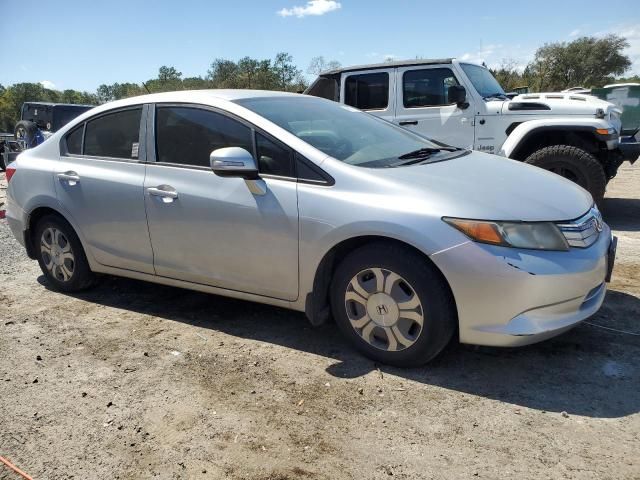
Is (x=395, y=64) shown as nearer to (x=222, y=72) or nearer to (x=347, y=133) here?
(x=347, y=133)

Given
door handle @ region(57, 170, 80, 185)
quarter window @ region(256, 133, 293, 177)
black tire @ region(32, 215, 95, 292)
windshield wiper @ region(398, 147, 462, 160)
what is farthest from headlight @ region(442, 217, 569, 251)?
black tire @ region(32, 215, 95, 292)

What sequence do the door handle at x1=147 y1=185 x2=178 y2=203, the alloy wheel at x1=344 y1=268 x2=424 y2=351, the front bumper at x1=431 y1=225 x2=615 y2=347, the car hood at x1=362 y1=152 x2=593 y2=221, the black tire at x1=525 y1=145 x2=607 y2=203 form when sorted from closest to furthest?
the front bumper at x1=431 y1=225 x2=615 y2=347
the car hood at x1=362 y1=152 x2=593 y2=221
the alloy wheel at x1=344 y1=268 x2=424 y2=351
the door handle at x1=147 y1=185 x2=178 y2=203
the black tire at x1=525 y1=145 x2=607 y2=203

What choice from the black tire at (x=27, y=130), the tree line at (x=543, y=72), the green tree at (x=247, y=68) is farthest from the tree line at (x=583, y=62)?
the black tire at (x=27, y=130)

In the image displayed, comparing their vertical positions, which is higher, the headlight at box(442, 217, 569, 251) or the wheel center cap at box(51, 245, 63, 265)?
the headlight at box(442, 217, 569, 251)

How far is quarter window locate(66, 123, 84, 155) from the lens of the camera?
441cm

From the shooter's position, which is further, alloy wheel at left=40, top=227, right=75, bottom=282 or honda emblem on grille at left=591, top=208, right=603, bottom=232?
alloy wheel at left=40, top=227, right=75, bottom=282

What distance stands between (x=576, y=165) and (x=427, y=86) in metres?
2.18

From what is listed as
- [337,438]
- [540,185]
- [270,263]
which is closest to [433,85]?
[540,185]

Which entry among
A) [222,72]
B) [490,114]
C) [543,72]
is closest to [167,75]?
[222,72]

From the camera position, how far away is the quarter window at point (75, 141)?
4.41m

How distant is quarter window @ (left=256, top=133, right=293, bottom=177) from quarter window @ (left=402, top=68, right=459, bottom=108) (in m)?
4.48

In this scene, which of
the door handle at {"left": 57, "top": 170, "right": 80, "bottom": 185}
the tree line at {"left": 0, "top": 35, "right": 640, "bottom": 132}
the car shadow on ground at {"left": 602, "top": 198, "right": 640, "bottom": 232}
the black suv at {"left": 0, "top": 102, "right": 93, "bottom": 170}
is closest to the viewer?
the door handle at {"left": 57, "top": 170, "right": 80, "bottom": 185}

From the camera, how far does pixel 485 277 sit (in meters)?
2.76

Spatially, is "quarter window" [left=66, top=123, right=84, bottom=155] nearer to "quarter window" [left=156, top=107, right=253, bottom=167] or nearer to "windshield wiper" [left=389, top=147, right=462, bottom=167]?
"quarter window" [left=156, top=107, right=253, bottom=167]
